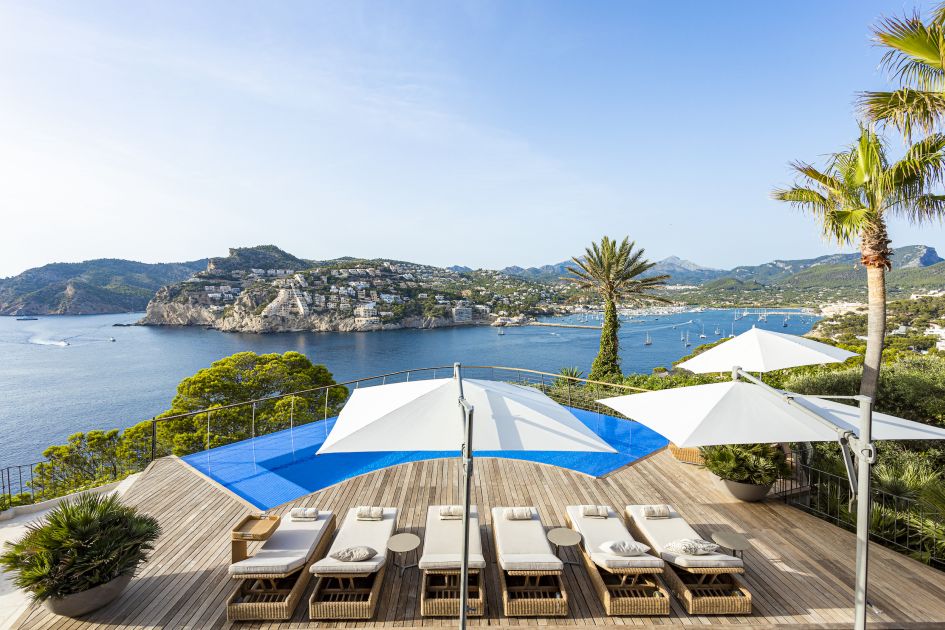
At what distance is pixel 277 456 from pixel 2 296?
149 metres

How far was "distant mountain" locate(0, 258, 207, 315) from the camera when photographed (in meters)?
103

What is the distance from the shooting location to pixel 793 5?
40.8 feet

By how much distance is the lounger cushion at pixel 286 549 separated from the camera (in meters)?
3.71

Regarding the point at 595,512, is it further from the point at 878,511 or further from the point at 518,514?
the point at 878,511

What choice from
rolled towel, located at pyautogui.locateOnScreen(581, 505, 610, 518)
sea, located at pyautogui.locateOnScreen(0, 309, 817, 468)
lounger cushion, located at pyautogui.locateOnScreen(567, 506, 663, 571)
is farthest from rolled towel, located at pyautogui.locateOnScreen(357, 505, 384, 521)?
sea, located at pyautogui.locateOnScreen(0, 309, 817, 468)

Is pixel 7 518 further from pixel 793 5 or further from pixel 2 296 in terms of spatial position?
pixel 2 296

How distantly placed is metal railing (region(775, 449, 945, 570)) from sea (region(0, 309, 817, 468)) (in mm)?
45745

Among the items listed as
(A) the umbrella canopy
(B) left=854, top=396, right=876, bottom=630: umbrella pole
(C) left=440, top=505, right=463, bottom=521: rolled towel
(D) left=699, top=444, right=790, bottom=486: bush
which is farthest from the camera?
(A) the umbrella canopy

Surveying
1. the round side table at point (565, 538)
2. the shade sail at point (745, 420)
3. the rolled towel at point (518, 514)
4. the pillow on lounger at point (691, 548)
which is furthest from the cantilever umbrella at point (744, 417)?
the rolled towel at point (518, 514)

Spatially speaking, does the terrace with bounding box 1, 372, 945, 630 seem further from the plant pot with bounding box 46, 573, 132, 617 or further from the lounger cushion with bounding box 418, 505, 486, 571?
the lounger cushion with bounding box 418, 505, 486, 571

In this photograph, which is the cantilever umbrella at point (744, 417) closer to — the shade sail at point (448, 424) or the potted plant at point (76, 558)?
the shade sail at point (448, 424)

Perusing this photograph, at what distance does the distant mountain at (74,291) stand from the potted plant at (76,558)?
436 ft

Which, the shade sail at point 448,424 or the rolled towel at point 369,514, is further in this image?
the rolled towel at point 369,514

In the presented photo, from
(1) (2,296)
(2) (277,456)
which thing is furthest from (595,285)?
(1) (2,296)
